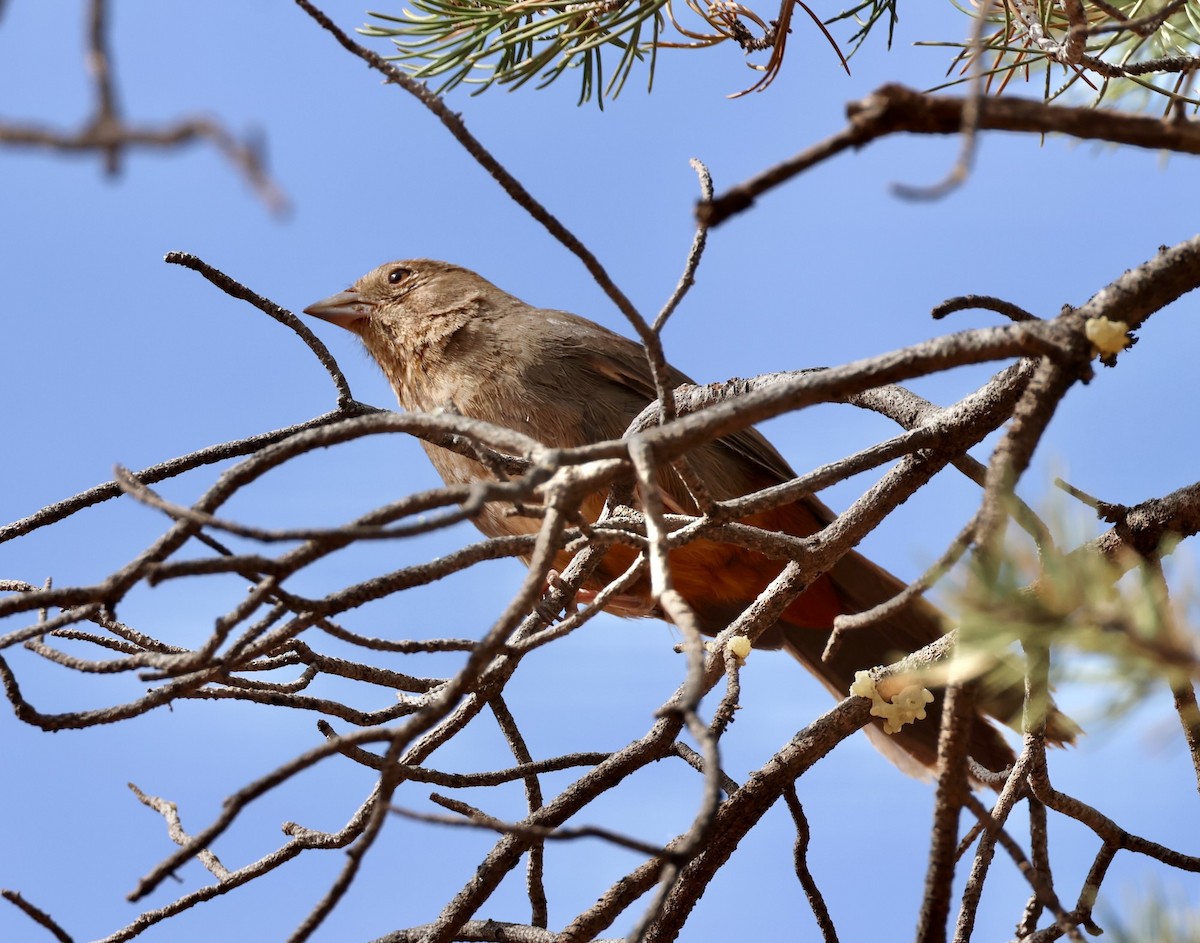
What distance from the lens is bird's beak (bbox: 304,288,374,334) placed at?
5762 mm

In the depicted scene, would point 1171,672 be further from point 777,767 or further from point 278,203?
point 777,767

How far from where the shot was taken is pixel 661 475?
425 cm

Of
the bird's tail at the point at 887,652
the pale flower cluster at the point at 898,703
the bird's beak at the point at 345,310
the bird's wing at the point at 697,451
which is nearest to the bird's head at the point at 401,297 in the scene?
the bird's beak at the point at 345,310

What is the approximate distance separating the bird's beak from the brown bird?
1.72 feet

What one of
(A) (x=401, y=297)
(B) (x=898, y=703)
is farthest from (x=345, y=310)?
(B) (x=898, y=703)

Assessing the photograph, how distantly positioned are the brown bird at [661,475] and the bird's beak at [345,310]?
52 centimetres

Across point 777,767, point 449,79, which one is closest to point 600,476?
point 777,767

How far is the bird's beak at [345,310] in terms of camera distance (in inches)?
227

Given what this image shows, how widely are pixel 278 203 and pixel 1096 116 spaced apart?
40.6 inches

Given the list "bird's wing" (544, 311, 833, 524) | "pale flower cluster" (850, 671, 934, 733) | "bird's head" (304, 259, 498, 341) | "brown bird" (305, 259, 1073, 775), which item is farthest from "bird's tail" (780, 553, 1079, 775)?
"bird's head" (304, 259, 498, 341)

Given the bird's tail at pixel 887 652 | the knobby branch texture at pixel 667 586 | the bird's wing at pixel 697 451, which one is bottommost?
the knobby branch texture at pixel 667 586

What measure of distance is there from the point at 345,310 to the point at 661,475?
2203mm

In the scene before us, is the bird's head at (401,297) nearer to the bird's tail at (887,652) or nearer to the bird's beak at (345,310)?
the bird's beak at (345,310)

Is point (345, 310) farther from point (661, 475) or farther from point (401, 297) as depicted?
point (661, 475)
